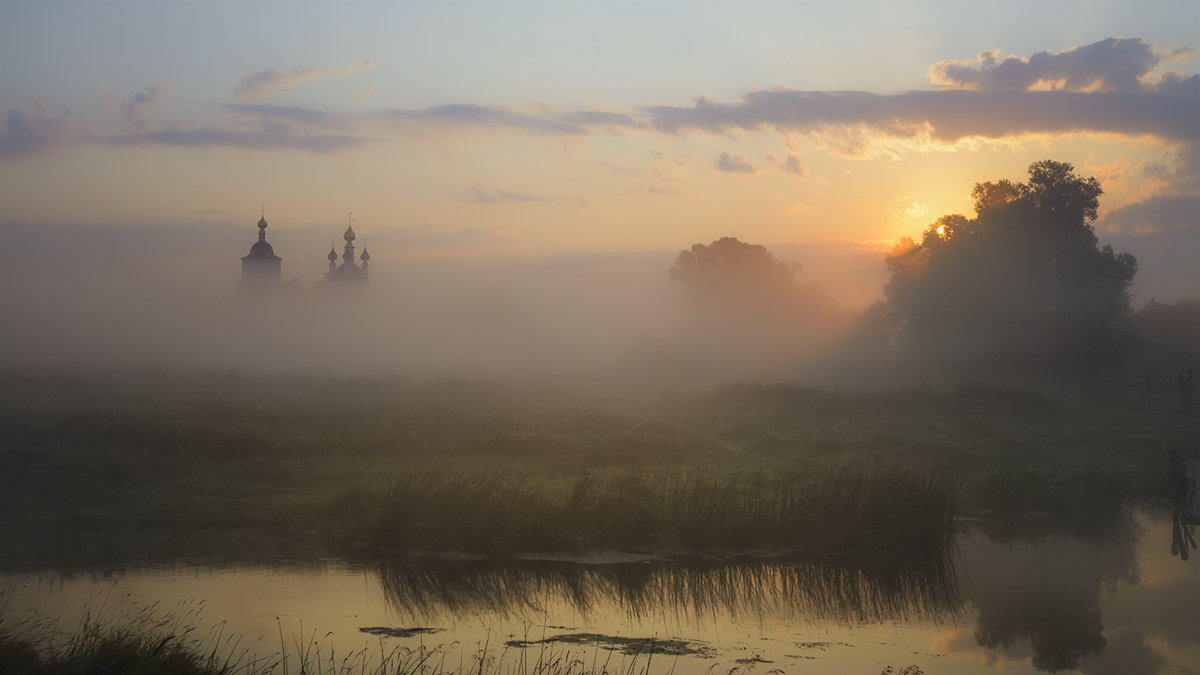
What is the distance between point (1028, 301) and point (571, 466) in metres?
38.2

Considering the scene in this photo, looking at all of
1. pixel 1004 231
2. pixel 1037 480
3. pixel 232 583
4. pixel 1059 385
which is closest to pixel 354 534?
pixel 232 583

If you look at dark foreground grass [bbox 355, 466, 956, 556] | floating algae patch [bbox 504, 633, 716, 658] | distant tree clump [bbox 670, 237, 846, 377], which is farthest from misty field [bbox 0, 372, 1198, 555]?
distant tree clump [bbox 670, 237, 846, 377]

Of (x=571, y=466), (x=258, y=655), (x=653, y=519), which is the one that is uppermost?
(x=653, y=519)

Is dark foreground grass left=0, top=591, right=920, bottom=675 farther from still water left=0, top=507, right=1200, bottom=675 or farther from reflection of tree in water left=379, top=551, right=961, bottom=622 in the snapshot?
reflection of tree in water left=379, top=551, right=961, bottom=622

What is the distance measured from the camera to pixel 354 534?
20062mm

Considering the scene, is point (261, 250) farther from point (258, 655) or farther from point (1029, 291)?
point (258, 655)

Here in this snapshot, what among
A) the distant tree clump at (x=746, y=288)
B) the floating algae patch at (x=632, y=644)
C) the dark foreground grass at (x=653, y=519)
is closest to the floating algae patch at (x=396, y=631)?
the floating algae patch at (x=632, y=644)

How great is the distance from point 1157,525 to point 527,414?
21744mm

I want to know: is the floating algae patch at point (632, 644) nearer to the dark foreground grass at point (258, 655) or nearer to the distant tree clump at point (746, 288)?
the dark foreground grass at point (258, 655)

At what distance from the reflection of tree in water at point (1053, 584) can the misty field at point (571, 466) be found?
160cm

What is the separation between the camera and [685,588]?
1744 cm

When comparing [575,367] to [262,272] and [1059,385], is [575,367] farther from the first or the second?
[262,272]

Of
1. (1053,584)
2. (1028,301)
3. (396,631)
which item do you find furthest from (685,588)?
(1028,301)

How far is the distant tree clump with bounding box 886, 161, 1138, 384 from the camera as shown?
54.0 m
